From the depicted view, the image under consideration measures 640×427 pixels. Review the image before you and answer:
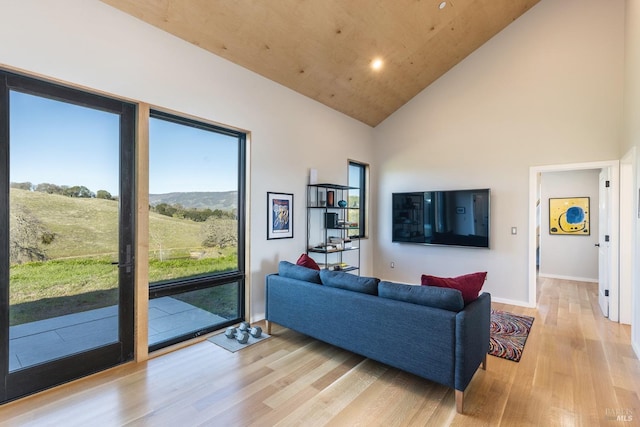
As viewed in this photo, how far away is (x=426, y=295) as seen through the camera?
8.11 ft

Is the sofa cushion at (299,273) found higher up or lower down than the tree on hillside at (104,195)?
lower down

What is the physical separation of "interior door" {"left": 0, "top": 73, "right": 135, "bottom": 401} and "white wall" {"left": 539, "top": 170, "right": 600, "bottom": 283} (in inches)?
316

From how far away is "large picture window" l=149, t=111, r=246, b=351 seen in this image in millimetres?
3229

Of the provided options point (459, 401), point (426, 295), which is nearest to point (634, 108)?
point (426, 295)

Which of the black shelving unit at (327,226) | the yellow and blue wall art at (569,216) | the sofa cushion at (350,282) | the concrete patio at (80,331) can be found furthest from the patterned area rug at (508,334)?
the yellow and blue wall art at (569,216)

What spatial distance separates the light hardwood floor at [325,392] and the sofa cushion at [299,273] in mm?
727

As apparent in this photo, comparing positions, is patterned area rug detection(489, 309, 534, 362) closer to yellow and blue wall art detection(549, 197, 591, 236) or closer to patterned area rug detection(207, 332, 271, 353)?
patterned area rug detection(207, 332, 271, 353)

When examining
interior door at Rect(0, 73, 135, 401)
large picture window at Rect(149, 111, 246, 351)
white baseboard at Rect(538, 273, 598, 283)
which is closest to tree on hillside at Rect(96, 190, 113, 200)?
interior door at Rect(0, 73, 135, 401)

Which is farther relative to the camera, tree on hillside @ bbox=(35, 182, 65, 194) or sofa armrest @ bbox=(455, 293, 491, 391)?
tree on hillside @ bbox=(35, 182, 65, 194)

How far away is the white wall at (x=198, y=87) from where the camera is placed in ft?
7.94

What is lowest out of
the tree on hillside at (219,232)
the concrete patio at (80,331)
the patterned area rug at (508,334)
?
the patterned area rug at (508,334)

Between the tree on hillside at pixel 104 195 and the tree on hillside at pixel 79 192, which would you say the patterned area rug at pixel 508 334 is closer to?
Result: the tree on hillside at pixel 104 195

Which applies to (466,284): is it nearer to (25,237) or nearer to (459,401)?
(459,401)

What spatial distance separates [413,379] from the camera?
2678 millimetres
